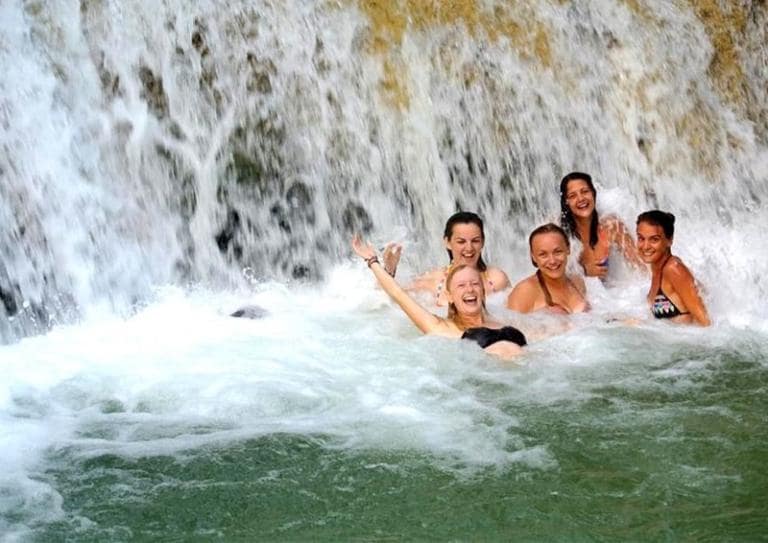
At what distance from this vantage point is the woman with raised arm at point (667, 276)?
21.9ft

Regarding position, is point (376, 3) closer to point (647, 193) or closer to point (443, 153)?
point (443, 153)

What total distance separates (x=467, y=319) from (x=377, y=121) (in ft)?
9.36

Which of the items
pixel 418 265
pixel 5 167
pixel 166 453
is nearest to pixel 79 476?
pixel 166 453

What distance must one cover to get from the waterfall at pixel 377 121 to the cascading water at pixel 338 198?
16mm

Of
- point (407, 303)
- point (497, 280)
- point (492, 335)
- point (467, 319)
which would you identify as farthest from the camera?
point (497, 280)

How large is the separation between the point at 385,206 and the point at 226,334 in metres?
2.26

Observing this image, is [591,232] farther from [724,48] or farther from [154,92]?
[154,92]

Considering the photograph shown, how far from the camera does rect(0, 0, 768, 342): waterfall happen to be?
27.3 feet

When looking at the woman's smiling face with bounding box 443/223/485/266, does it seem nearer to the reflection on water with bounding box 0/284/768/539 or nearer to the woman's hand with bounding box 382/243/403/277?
the woman's hand with bounding box 382/243/403/277

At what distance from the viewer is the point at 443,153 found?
8.81m

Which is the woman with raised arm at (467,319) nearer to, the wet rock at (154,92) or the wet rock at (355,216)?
the wet rock at (355,216)

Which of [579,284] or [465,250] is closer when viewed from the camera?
[465,250]

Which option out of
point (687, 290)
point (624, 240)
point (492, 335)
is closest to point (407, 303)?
point (492, 335)

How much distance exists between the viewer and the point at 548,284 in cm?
696
